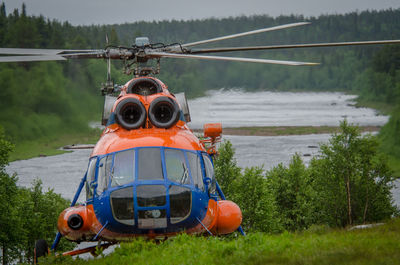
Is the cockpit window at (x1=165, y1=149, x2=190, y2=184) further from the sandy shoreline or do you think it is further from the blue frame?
the sandy shoreline

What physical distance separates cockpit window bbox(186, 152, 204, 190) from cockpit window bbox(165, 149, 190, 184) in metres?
0.19

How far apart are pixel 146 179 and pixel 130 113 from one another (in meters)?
3.01

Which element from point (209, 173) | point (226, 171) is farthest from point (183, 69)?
point (209, 173)

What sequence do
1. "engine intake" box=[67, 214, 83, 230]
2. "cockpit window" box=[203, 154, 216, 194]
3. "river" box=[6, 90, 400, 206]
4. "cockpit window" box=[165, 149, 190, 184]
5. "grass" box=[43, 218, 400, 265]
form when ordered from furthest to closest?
"river" box=[6, 90, 400, 206] → "cockpit window" box=[203, 154, 216, 194] → "engine intake" box=[67, 214, 83, 230] → "cockpit window" box=[165, 149, 190, 184] → "grass" box=[43, 218, 400, 265]

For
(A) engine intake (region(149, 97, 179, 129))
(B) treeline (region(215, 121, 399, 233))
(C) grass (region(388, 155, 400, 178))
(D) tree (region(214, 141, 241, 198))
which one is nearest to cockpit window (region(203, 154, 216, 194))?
(A) engine intake (region(149, 97, 179, 129))

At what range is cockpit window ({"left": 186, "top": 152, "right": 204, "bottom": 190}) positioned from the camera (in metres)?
11.7

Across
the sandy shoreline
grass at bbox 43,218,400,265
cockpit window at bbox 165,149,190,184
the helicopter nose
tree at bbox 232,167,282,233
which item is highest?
cockpit window at bbox 165,149,190,184

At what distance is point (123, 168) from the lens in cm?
1141

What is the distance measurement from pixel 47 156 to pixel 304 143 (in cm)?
3253

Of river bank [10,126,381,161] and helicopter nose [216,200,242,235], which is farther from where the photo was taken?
river bank [10,126,381,161]

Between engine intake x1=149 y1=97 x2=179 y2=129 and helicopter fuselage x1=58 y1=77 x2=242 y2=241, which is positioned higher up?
engine intake x1=149 y1=97 x2=179 y2=129

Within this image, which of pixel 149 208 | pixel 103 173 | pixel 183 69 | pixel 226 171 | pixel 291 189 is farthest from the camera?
pixel 183 69

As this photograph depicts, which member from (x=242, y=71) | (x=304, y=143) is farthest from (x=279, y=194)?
(x=242, y=71)

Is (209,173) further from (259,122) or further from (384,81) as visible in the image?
(384,81)
